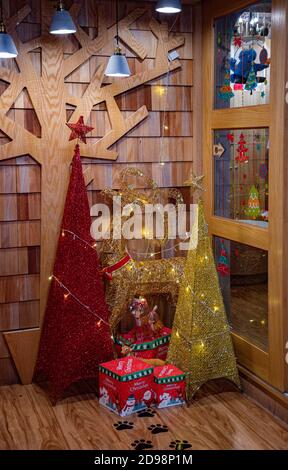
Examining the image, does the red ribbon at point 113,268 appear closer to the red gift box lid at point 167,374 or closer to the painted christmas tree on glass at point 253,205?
the red gift box lid at point 167,374

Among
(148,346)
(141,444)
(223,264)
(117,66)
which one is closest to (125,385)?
(141,444)

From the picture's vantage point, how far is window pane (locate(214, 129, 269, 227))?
11.7ft

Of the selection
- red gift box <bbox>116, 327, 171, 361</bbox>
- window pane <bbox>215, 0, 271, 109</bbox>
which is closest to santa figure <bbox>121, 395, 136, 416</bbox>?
red gift box <bbox>116, 327, 171, 361</bbox>

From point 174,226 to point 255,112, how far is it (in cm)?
96

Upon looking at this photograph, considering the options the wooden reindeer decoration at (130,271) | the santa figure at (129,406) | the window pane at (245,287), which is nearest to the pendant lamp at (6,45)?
the wooden reindeer decoration at (130,271)

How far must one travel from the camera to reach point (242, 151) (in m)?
3.78

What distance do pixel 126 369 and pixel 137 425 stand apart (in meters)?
0.31

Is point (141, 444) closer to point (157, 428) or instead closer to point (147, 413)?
point (157, 428)

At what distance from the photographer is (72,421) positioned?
11.4ft

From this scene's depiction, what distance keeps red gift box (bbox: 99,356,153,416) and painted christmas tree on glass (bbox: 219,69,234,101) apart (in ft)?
5.35

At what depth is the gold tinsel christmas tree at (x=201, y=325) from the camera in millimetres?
3658

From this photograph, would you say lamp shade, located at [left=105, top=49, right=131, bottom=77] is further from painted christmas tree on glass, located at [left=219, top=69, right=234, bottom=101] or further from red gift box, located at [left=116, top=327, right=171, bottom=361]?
red gift box, located at [left=116, top=327, right=171, bottom=361]

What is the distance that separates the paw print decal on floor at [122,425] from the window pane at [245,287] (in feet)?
2.83

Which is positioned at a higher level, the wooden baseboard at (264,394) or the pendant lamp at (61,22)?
the pendant lamp at (61,22)
